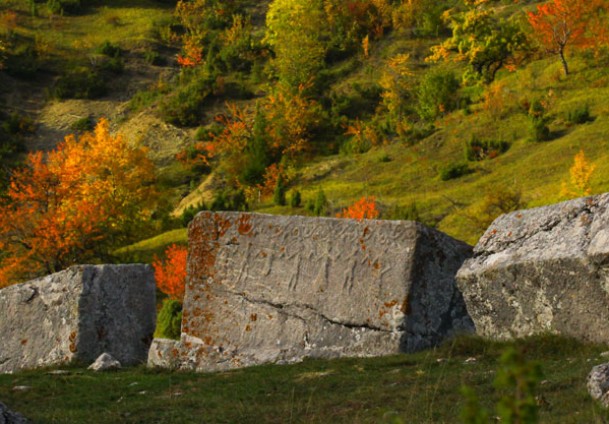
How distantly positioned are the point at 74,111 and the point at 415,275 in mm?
58707

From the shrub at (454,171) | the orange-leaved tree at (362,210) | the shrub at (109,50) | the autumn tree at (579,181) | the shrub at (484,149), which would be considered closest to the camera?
the autumn tree at (579,181)

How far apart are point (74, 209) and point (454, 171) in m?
18.0

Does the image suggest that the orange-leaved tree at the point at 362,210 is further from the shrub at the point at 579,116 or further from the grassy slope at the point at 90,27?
the grassy slope at the point at 90,27

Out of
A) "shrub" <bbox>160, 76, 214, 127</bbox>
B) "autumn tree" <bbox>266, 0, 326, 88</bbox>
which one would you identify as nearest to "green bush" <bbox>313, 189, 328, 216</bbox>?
"autumn tree" <bbox>266, 0, 326, 88</bbox>

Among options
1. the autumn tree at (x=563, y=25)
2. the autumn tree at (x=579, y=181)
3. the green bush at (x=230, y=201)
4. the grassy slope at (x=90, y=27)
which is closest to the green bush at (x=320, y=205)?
the green bush at (x=230, y=201)

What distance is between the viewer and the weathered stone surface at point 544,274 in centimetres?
707

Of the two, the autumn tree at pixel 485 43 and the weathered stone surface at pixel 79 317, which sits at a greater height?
the autumn tree at pixel 485 43

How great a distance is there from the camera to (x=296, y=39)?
65.7 m

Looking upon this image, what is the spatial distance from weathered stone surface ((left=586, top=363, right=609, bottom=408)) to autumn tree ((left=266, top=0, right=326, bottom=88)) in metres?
57.0

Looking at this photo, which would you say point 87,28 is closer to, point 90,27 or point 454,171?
point 90,27

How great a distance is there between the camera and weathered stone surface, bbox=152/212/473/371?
861 cm

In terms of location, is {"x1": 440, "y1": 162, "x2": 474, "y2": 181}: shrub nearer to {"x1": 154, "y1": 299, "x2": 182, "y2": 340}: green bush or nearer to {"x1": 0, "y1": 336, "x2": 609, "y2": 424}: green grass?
{"x1": 154, "y1": 299, "x2": 182, "y2": 340}: green bush

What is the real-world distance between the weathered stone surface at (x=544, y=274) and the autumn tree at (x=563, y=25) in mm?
42793

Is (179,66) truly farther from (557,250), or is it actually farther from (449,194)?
(557,250)
